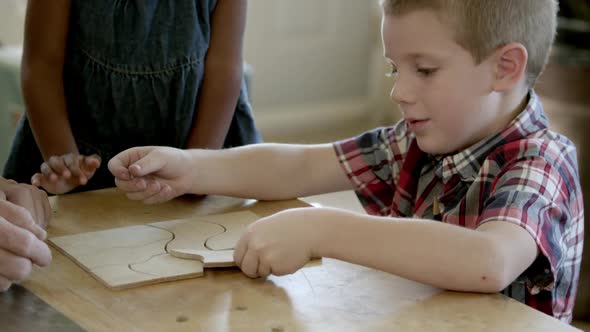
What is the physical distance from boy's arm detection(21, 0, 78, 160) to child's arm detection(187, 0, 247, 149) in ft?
0.77

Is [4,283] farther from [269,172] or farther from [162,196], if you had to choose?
[269,172]

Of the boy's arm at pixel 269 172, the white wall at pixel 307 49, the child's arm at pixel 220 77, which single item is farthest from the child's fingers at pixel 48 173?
the white wall at pixel 307 49

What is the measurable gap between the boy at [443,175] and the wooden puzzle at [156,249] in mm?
67

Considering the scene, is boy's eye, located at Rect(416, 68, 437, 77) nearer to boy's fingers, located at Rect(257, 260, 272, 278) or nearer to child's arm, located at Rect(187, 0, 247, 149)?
boy's fingers, located at Rect(257, 260, 272, 278)

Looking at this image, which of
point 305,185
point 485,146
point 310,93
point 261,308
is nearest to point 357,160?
point 305,185

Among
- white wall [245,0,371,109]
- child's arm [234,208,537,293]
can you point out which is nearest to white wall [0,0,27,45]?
white wall [245,0,371,109]

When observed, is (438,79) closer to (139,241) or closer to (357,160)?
(357,160)

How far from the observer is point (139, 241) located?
112 centimetres

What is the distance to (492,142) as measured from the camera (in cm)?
121

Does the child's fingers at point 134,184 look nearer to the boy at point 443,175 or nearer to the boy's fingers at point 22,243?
the boy at point 443,175

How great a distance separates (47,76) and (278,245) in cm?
67

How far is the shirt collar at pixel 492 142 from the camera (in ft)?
3.96

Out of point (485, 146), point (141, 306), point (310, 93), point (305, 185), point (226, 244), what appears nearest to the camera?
point (141, 306)

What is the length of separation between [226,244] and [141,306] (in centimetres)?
20
